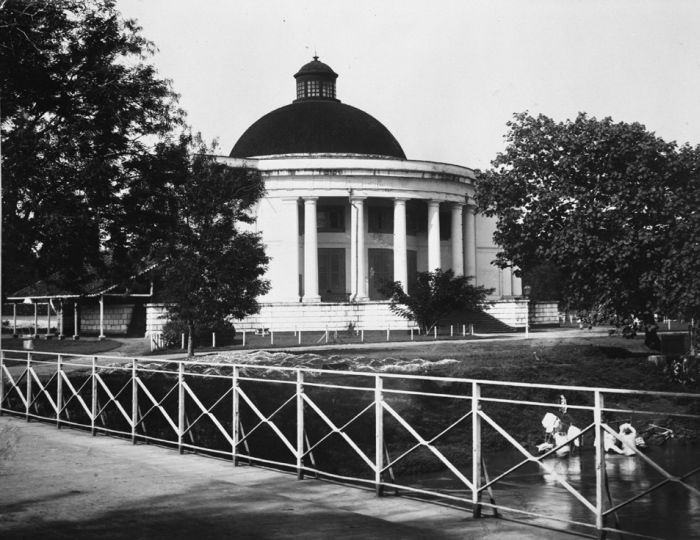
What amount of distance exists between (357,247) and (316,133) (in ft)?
27.6

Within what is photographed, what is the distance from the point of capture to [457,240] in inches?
2442

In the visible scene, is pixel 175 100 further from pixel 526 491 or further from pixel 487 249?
pixel 487 249

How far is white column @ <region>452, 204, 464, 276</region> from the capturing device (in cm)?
6144

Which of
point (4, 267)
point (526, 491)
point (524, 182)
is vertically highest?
point (524, 182)

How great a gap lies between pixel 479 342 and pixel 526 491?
91.4 ft

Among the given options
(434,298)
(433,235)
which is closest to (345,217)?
(433,235)

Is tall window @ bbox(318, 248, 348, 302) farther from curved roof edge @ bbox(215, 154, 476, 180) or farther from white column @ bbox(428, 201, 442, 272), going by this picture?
curved roof edge @ bbox(215, 154, 476, 180)

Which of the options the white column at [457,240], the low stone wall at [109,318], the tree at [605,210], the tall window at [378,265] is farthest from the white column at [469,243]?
the tree at [605,210]

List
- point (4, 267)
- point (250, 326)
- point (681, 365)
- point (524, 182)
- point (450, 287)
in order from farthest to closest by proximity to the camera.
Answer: point (250, 326), point (450, 287), point (524, 182), point (681, 365), point (4, 267)

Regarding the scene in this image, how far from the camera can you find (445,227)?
64.7 m

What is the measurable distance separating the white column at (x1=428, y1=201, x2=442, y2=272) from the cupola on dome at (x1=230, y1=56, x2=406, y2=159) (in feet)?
17.3

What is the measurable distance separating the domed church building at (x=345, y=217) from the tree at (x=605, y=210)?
21.8 metres

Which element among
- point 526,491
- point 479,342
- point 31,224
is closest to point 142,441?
point 526,491

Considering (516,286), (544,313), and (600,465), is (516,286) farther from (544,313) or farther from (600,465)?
(600,465)
